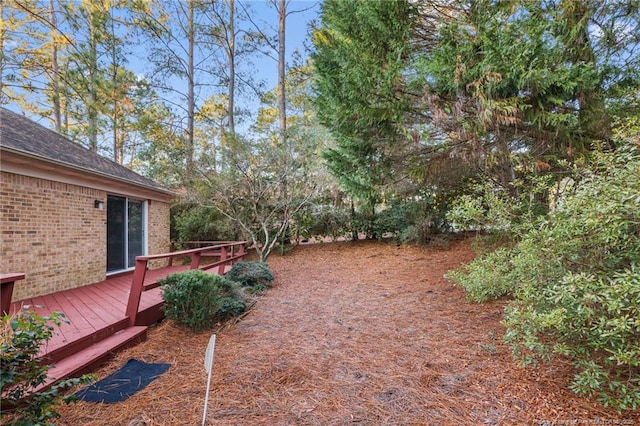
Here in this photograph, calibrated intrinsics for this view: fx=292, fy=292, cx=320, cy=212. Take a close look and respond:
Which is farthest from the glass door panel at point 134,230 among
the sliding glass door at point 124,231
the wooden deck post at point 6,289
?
the wooden deck post at point 6,289

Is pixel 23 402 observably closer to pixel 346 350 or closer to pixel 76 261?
pixel 346 350

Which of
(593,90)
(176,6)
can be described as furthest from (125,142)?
(593,90)

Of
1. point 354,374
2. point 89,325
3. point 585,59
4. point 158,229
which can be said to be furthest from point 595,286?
point 158,229

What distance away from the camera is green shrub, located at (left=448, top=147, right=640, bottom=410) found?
193 cm

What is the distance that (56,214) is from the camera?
5266 mm

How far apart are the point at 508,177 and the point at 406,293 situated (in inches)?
112

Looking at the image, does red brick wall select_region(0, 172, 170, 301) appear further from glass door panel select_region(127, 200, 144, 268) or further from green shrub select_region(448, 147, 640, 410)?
green shrub select_region(448, 147, 640, 410)

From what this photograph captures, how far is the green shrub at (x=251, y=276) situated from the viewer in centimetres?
617

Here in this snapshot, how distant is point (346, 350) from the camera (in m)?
3.28

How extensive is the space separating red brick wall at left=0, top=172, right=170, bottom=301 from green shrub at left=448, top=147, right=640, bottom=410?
6.67 m

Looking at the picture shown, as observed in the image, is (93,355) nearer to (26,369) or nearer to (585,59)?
(26,369)

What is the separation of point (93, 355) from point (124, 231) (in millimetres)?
5119

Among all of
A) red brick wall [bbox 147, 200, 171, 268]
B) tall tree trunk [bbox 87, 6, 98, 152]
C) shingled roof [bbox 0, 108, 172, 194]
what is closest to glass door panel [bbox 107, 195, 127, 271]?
shingled roof [bbox 0, 108, 172, 194]

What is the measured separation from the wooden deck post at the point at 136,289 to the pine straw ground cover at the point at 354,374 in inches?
14.9
